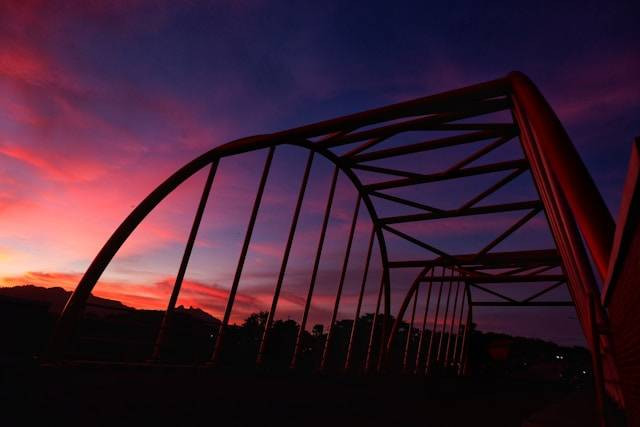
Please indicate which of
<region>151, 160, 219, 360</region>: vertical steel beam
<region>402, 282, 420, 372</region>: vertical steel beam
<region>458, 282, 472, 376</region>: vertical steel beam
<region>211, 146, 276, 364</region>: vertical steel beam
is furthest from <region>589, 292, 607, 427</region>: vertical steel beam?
<region>458, 282, 472, 376</region>: vertical steel beam

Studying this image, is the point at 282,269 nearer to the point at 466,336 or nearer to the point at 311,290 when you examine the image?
the point at 311,290

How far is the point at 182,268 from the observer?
6.00 metres

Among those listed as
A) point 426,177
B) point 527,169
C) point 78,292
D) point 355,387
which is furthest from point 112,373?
point 527,169

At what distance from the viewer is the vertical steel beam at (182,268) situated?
5.34m

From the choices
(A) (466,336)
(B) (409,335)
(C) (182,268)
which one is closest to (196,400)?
(C) (182,268)

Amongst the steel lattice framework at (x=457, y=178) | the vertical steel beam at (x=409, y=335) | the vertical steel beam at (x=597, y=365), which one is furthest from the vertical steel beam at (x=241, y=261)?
the vertical steel beam at (x=409, y=335)

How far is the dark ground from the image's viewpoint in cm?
337

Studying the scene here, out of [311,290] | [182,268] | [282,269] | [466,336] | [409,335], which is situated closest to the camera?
[182,268]

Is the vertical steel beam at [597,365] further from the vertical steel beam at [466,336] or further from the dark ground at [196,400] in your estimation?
the vertical steel beam at [466,336]

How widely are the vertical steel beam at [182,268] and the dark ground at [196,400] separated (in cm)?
67

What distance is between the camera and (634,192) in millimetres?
928

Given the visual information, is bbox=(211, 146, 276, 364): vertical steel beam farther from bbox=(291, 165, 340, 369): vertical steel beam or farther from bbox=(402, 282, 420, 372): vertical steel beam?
bbox=(402, 282, 420, 372): vertical steel beam

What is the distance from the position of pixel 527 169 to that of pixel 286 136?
17.5 ft

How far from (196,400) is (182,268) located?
2.26 metres
